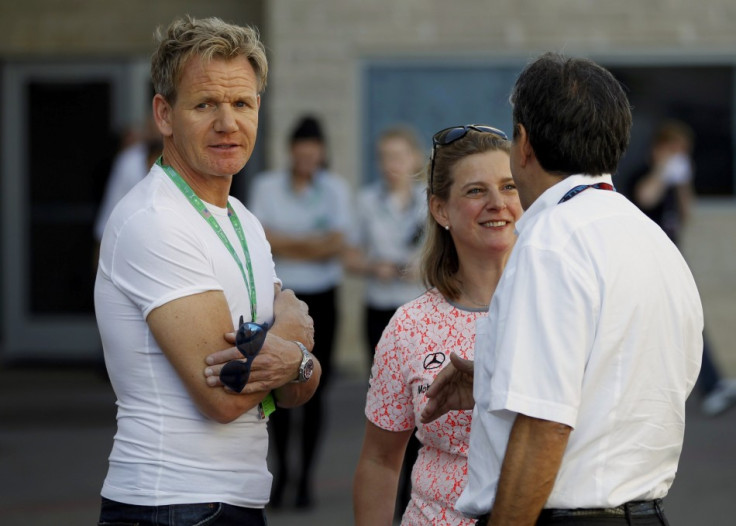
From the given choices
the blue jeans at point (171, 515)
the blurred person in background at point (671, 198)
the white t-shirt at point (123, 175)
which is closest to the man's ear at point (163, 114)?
the blue jeans at point (171, 515)

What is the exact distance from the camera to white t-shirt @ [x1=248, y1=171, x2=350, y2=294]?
7188 millimetres

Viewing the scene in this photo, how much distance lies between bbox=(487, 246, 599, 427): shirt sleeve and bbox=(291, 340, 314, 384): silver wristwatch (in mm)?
752

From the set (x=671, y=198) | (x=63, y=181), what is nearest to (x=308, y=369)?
(x=671, y=198)

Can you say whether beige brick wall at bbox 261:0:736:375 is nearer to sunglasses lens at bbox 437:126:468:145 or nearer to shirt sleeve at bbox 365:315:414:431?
sunglasses lens at bbox 437:126:468:145

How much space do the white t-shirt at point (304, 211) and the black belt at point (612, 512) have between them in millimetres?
4741

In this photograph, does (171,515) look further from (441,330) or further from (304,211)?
(304,211)

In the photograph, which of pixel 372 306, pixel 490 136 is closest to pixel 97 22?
pixel 372 306

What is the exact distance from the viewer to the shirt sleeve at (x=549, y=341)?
7.65 feet

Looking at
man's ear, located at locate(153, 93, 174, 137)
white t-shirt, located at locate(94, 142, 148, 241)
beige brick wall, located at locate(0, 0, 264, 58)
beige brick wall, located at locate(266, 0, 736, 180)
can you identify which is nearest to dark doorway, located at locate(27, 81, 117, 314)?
beige brick wall, located at locate(0, 0, 264, 58)

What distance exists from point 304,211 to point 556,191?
4.93 metres

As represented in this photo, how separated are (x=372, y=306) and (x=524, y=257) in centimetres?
460

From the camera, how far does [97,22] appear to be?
39.5 ft

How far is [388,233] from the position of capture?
7180mm

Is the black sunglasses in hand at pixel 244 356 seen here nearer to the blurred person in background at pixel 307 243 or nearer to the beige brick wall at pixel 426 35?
the blurred person in background at pixel 307 243
